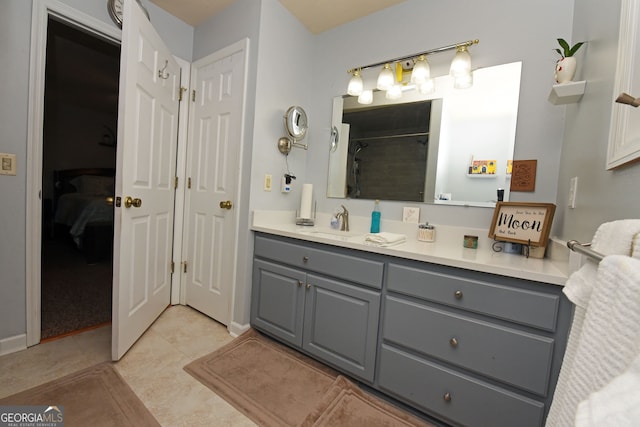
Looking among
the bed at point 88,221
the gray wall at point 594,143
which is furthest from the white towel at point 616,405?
the bed at point 88,221

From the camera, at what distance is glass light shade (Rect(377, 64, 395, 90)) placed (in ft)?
5.77

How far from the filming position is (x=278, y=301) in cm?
173

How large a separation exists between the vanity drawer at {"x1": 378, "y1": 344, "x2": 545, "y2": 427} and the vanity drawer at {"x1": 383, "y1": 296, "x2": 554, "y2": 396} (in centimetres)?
6

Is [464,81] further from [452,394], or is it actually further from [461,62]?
[452,394]

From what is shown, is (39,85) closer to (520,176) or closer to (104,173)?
(520,176)

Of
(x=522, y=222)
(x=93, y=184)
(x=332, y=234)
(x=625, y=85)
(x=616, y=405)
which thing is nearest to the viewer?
(x=616, y=405)

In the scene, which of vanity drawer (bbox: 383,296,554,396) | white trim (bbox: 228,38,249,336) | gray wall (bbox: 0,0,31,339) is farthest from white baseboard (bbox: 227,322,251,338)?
gray wall (bbox: 0,0,31,339)

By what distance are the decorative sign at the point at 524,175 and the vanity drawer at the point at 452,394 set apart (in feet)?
3.39

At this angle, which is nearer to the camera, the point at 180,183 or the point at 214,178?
the point at 214,178

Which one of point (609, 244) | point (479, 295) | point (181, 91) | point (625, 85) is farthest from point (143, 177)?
point (625, 85)

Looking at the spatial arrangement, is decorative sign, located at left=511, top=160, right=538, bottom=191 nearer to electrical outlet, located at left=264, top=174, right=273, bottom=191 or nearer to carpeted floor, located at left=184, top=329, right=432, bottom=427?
carpeted floor, located at left=184, top=329, right=432, bottom=427

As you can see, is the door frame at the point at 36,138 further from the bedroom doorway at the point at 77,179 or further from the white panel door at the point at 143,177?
the white panel door at the point at 143,177

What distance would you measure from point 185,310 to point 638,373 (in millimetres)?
Answer: 2546

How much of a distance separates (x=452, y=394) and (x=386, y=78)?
1.84 meters
